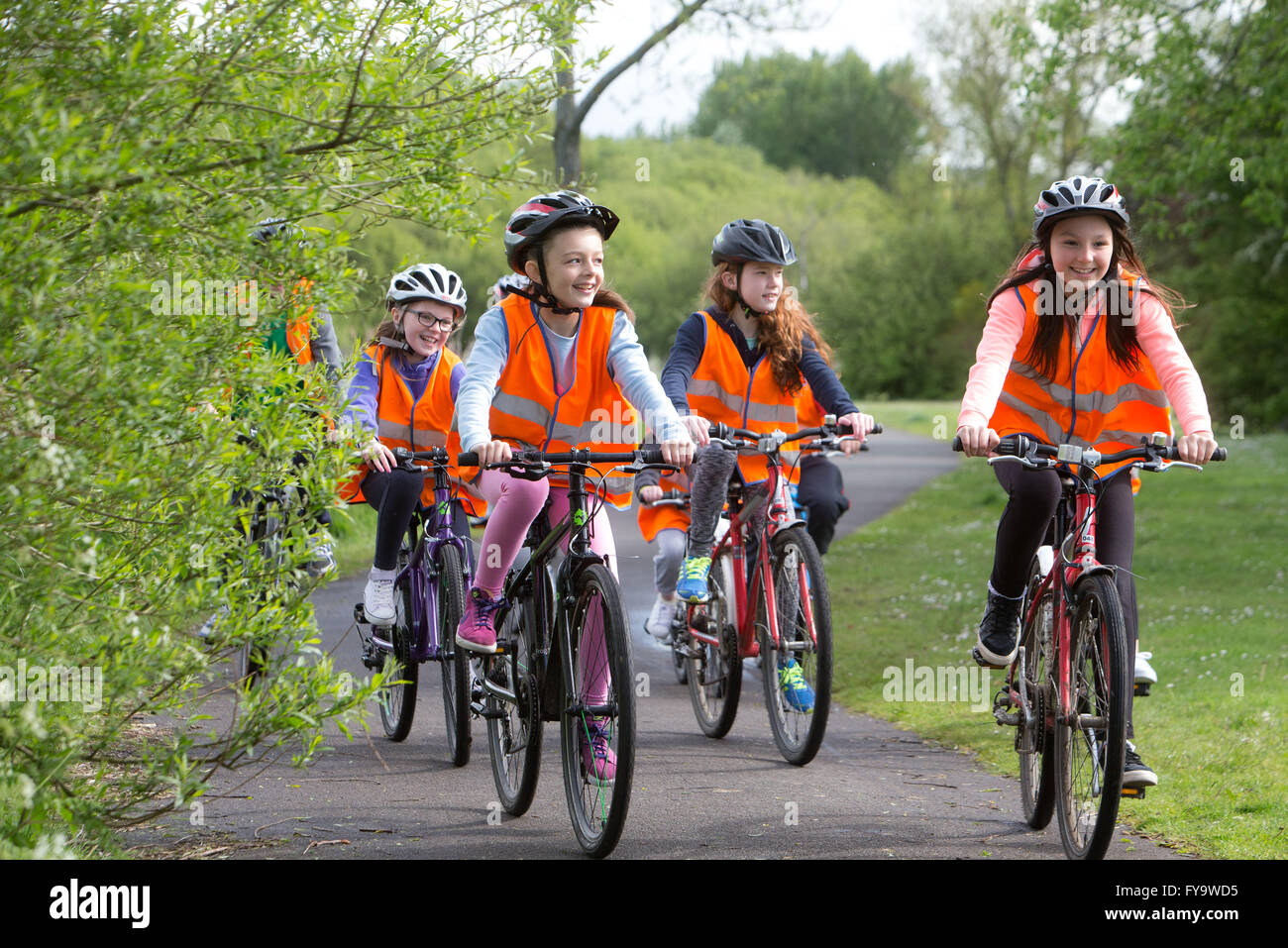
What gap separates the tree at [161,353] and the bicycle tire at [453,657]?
1.68 m

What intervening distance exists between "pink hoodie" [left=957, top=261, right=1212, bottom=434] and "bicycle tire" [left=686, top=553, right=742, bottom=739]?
2.06m

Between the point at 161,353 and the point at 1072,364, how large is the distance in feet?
10.2

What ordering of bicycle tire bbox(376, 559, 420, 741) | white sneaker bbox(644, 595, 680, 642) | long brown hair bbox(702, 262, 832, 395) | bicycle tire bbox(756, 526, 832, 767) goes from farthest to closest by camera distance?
white sneaker bbox(644, 595, 680, 642)
long brown hair bbox(702, 262, 832, 395)
bicycle tire bbox(376, 559, 420, 741)
bicycle tire bbox(756, 526, 832, 767)

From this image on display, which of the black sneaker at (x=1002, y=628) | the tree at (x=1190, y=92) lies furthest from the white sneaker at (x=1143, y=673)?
the tree at (x=1190, y=92)

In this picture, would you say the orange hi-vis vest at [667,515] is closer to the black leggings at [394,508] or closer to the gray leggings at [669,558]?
the gray leggings at [669,558]

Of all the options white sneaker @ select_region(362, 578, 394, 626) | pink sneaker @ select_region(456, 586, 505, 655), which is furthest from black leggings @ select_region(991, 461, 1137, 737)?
white sneaker @ select_region(362, 578, 394, 626)

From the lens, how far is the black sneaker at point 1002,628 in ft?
17.1

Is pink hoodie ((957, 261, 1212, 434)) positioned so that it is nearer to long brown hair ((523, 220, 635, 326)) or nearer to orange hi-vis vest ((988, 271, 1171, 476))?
orange hi-vis vest ((988, 271, 1171, 476))

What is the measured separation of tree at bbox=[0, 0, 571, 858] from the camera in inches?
134

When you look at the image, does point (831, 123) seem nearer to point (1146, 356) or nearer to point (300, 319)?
point (1146, 356)

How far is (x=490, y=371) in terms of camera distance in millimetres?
5148

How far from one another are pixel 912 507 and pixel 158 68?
631 inches
